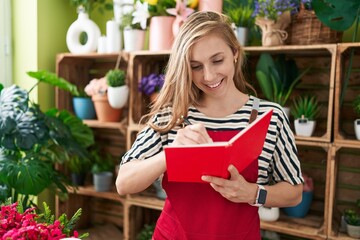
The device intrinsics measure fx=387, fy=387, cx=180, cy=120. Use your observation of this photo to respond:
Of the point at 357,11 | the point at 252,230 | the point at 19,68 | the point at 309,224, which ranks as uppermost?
the point at 357,11

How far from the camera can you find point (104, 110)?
2586 mm

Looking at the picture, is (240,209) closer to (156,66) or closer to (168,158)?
(168,158)

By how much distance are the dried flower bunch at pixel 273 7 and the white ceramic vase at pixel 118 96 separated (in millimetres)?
958

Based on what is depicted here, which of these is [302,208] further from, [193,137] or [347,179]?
[193,137]

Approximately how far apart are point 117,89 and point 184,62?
4.49ft

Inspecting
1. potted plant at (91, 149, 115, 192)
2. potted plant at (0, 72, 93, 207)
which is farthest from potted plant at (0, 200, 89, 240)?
potted plant at (91, 149, 115, 192)

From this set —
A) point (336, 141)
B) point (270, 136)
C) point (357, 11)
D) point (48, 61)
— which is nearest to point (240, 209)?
point (270, 136)

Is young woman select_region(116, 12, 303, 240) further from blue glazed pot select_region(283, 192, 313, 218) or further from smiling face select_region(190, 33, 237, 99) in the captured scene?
blue glazed pot select_region(283, 192, 313, 218)

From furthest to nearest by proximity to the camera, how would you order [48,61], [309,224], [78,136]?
1. [48,61]
2. [78,136]
3. [309,224]

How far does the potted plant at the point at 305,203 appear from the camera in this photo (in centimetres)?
213

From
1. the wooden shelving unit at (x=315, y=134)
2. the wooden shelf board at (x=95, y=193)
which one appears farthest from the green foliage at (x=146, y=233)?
the wooden shelf board at (x=95, y=193)

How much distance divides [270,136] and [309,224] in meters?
1.10

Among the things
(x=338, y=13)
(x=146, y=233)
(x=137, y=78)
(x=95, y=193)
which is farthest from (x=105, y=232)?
(x=338, y=13)

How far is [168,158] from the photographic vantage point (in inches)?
37.1
